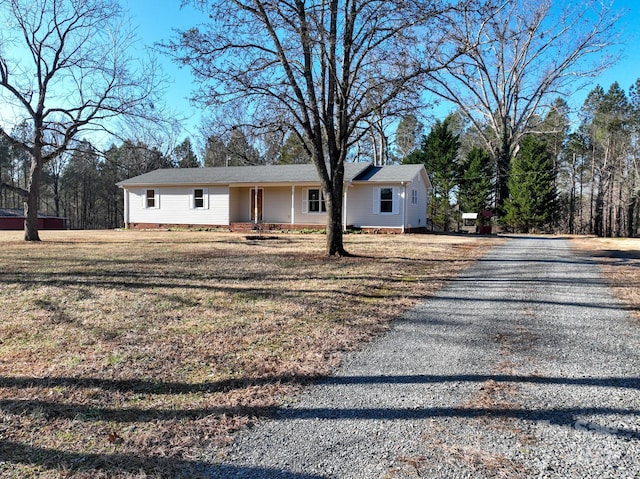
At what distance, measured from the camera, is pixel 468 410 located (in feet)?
8.23

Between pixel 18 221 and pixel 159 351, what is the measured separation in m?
36.0

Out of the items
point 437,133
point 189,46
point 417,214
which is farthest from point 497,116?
point 189,46

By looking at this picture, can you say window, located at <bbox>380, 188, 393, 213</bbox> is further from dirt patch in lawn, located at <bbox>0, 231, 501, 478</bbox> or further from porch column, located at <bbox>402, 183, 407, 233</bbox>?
dirt patch in lawn, located at <bbox>0, 231, 501, 478</bbox>

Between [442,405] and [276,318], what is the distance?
2393mm

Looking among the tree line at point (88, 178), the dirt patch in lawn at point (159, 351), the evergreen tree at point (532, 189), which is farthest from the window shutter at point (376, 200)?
the tree line at point (88, 178)

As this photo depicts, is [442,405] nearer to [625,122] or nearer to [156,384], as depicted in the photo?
[156,384]

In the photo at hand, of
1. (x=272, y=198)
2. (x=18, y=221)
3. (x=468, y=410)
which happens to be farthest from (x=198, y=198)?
(x=468, y=410)

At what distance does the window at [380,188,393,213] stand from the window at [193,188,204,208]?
31.4 feet

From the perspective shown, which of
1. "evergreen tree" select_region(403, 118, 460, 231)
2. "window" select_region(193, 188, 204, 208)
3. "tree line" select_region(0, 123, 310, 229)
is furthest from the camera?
"tree line" select_region(0, 123, 310, 229)

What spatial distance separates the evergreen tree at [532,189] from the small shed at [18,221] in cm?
3479

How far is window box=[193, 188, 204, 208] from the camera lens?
2275cm

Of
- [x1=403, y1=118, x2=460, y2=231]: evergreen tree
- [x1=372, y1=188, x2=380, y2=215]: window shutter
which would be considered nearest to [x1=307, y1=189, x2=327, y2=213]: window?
[x1=372, y1=188, x2=380, y2=215]: window shutter

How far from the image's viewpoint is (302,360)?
3395 millimetres

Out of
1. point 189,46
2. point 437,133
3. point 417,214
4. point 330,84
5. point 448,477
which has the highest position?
point 437,133
